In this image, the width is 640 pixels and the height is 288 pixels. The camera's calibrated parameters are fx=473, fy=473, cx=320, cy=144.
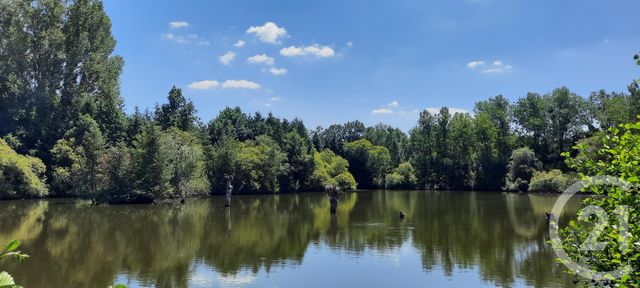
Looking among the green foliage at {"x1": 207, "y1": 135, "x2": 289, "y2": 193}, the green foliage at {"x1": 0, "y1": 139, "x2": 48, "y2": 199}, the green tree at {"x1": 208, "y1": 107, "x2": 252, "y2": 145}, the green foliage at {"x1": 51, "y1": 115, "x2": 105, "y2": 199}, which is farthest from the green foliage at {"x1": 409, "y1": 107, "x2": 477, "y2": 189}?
the green foliage at {"x1": 0, "y1": 139, "x2": 48, "y2": 199}

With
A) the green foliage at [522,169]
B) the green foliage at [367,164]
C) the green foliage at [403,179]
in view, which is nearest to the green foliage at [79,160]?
the green foliage at [367,164]

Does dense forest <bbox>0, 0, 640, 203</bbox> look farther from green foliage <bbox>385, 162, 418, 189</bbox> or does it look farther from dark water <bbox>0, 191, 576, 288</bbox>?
dark water <bbox>0, 191, 576, 288</bbox>

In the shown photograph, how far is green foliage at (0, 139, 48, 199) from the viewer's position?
4534 cm

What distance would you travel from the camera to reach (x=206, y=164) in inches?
2377

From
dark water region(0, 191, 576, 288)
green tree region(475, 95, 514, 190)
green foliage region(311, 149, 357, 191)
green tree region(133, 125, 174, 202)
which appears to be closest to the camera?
dark water region(0, 191, 576, 288)

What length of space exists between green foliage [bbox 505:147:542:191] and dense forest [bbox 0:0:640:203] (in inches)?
6.9

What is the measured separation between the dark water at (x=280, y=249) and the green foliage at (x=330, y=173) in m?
32.6

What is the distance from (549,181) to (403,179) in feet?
82.2

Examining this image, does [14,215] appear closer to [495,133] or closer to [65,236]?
[65,236]

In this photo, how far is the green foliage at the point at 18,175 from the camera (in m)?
45.3

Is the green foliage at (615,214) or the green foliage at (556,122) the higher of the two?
the green foliage at (556,122)

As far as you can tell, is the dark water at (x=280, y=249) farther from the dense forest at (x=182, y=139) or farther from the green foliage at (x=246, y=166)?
the green foliage at (x=246, y=166)

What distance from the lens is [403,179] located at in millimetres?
80938

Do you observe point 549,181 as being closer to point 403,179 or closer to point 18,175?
point 403,179
